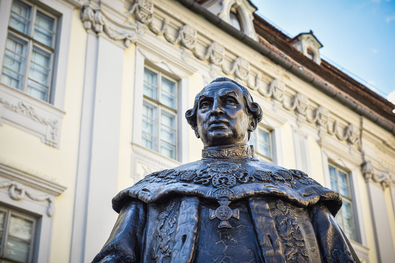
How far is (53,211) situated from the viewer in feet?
31.6

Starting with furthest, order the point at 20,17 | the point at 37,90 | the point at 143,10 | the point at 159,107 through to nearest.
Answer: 1. the point at 143,10
2. the point at 159,107
3. the point at 20,17
4. the point at 37,90

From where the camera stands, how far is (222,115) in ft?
13.6

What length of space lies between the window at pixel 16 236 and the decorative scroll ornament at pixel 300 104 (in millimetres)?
8397

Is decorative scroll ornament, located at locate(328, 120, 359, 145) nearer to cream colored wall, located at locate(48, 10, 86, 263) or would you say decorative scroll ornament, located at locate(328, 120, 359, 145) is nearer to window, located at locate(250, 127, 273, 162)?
window, located at locate(250, 127, 273, 162)

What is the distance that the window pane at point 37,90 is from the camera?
10.4 meters

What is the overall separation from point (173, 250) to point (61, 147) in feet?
23.0

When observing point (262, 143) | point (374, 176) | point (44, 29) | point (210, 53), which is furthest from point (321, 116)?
point (44, 29)

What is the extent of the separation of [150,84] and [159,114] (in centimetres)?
66

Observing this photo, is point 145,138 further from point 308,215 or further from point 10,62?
point 308,215

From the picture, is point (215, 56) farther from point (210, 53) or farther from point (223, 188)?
point (223, 188)

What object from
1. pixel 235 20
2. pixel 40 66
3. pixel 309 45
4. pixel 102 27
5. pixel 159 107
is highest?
pixel 309 45

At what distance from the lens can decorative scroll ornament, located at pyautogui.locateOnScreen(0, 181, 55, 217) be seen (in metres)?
9.18

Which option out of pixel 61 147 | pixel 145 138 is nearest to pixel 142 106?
pixel 145 138

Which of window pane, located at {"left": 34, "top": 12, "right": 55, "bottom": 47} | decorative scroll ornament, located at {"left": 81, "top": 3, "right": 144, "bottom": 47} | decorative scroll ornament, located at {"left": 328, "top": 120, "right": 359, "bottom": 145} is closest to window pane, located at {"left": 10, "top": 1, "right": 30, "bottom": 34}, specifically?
window pane, located at {"left": 34, "top": 12, "right": 55, "bottom": 47}
